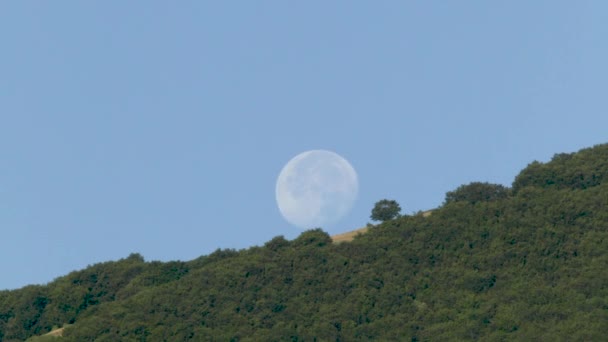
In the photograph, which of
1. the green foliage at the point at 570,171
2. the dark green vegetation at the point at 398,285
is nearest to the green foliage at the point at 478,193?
the dark green vegetation at the point at 398,285

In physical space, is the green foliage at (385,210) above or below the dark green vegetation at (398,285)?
above

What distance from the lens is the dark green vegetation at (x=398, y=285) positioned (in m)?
121

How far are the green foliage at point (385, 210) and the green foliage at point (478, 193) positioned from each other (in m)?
7.10

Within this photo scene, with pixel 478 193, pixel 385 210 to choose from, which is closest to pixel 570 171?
pixel 478 193

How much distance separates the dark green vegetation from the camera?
121m

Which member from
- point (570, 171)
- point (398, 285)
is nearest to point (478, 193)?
point (570, 171)

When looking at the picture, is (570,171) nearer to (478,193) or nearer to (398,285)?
(478,193)

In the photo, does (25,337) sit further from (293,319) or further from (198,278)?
(293,319)

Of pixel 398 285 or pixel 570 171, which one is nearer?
pixel 398 285

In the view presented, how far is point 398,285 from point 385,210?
24651mm

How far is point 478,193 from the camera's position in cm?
14550

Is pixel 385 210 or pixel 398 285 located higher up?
pixel 385 210

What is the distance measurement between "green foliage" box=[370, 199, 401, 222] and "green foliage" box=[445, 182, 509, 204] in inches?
280

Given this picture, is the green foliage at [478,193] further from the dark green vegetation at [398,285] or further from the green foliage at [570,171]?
the green foliage at [570,171]
